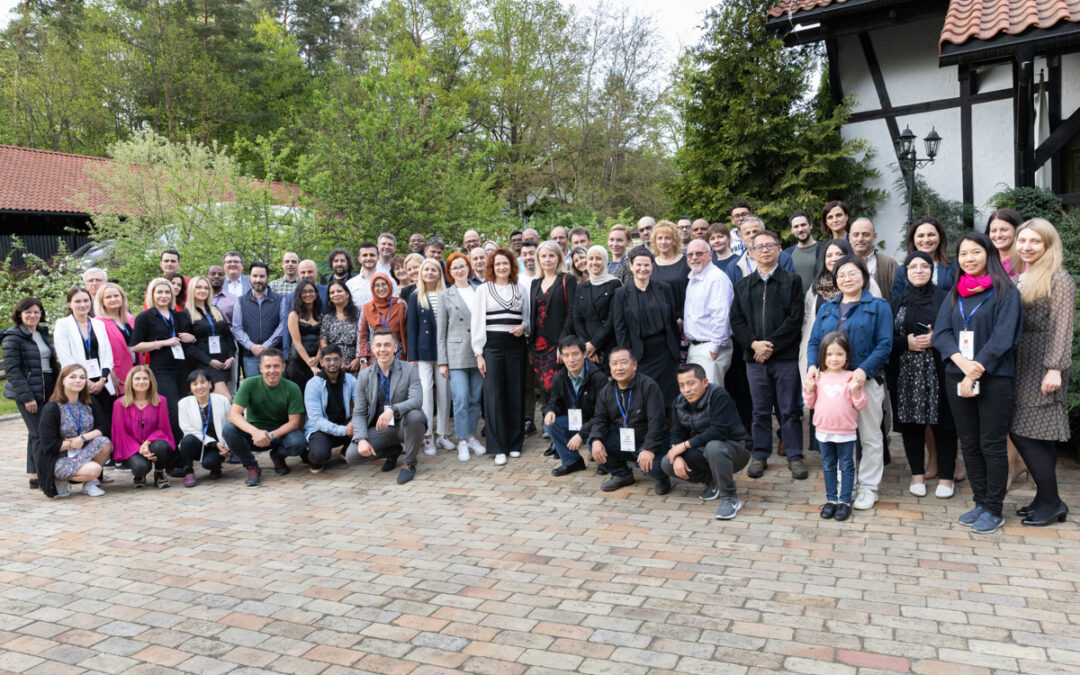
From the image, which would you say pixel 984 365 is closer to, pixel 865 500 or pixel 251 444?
pixel 865 500

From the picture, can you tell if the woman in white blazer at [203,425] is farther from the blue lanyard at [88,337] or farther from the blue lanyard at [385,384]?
the blue lanyard at [385,384]

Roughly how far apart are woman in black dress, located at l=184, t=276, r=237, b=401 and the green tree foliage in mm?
8932

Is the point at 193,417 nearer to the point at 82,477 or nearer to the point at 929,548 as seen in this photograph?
the point at 82,477

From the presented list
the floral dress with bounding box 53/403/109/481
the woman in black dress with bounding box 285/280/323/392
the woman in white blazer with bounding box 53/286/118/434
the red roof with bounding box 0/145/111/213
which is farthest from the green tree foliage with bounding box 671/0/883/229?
the red roof with bounding box 0/145/111/213

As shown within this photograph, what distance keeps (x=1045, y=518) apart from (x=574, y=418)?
10.9 feet

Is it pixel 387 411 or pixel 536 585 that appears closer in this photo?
pixel 536 585

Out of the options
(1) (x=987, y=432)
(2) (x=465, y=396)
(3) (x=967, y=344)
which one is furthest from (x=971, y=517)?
(2) (x=465, y=396)

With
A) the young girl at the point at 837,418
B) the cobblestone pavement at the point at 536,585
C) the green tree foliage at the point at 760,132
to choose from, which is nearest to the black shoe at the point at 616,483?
the cobblestone pavement at the point at 536,585

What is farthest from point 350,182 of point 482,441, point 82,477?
point 82,477

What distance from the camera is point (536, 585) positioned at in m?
4.27

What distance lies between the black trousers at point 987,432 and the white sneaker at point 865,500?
63cm

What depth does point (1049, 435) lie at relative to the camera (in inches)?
187

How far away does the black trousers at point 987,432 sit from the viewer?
15.9 ft

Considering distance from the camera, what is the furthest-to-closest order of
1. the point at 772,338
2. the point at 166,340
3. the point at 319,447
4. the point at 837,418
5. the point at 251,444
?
the point at 166,340 → the point at 251,444 → the point at 319,447 → the point at 772,338 → the point at 837,418
